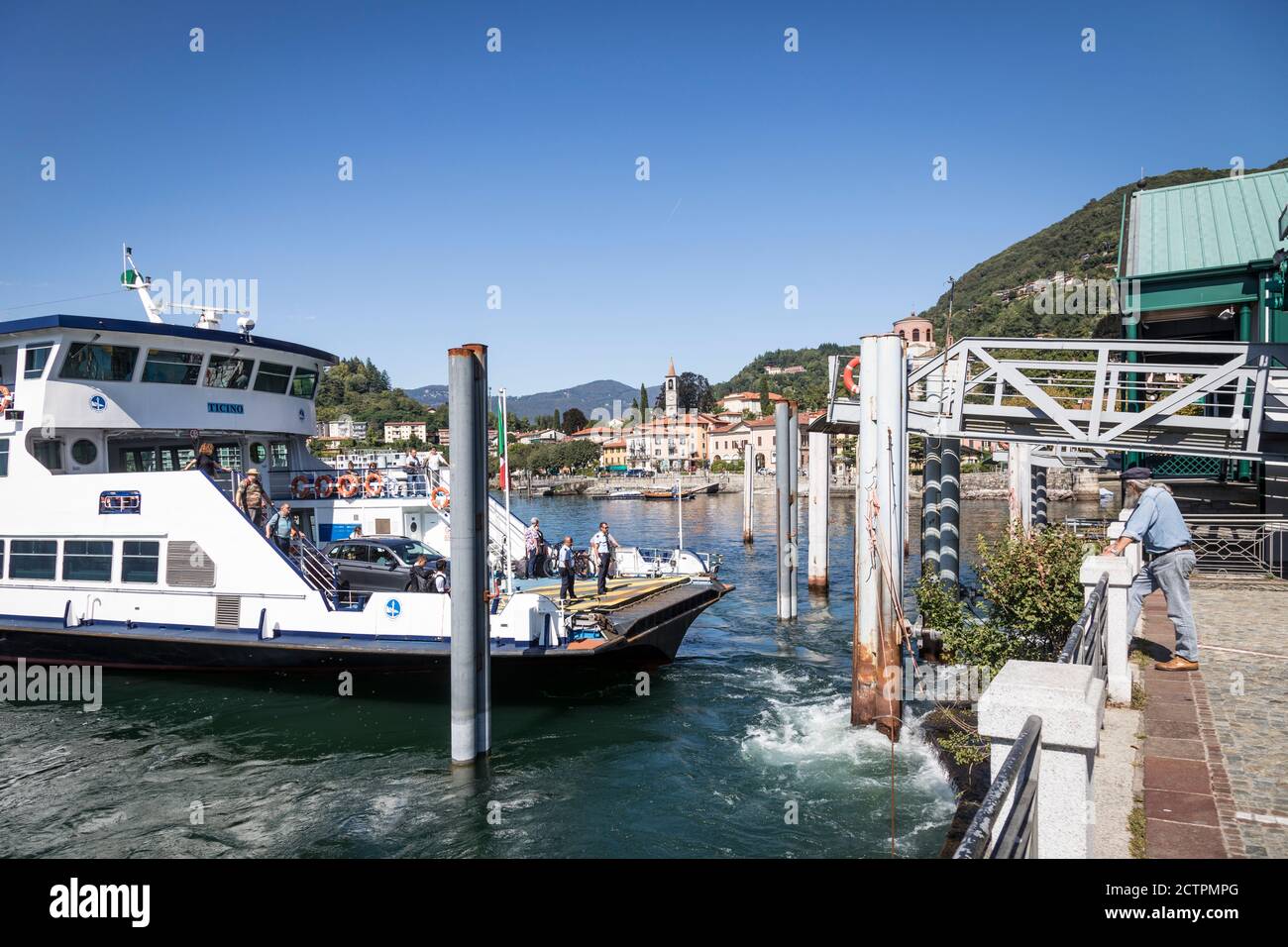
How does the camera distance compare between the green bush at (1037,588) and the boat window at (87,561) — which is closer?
the green bush at (1037,588)

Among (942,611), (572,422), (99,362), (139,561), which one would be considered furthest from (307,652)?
(572,422)

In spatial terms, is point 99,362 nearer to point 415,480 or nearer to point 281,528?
point 281,528

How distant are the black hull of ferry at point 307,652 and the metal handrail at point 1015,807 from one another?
31.0 ft

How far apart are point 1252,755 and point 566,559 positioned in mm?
10497

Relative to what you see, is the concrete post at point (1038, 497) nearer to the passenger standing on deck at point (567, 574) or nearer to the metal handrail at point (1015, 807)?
the passenger standing on deck at point (567, 574)

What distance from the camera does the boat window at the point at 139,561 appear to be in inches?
591

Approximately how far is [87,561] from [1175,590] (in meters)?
17.1

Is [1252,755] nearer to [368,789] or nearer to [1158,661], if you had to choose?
[1158,661]

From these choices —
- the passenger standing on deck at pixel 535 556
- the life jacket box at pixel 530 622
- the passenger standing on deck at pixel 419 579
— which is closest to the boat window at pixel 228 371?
the passenger standing on deck at pixel 419 579

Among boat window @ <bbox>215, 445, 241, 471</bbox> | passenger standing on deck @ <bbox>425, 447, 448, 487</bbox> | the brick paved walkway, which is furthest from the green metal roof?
boat window @ <bbox>215, 445, 241, 471</bbox>

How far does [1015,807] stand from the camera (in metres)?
3.49
